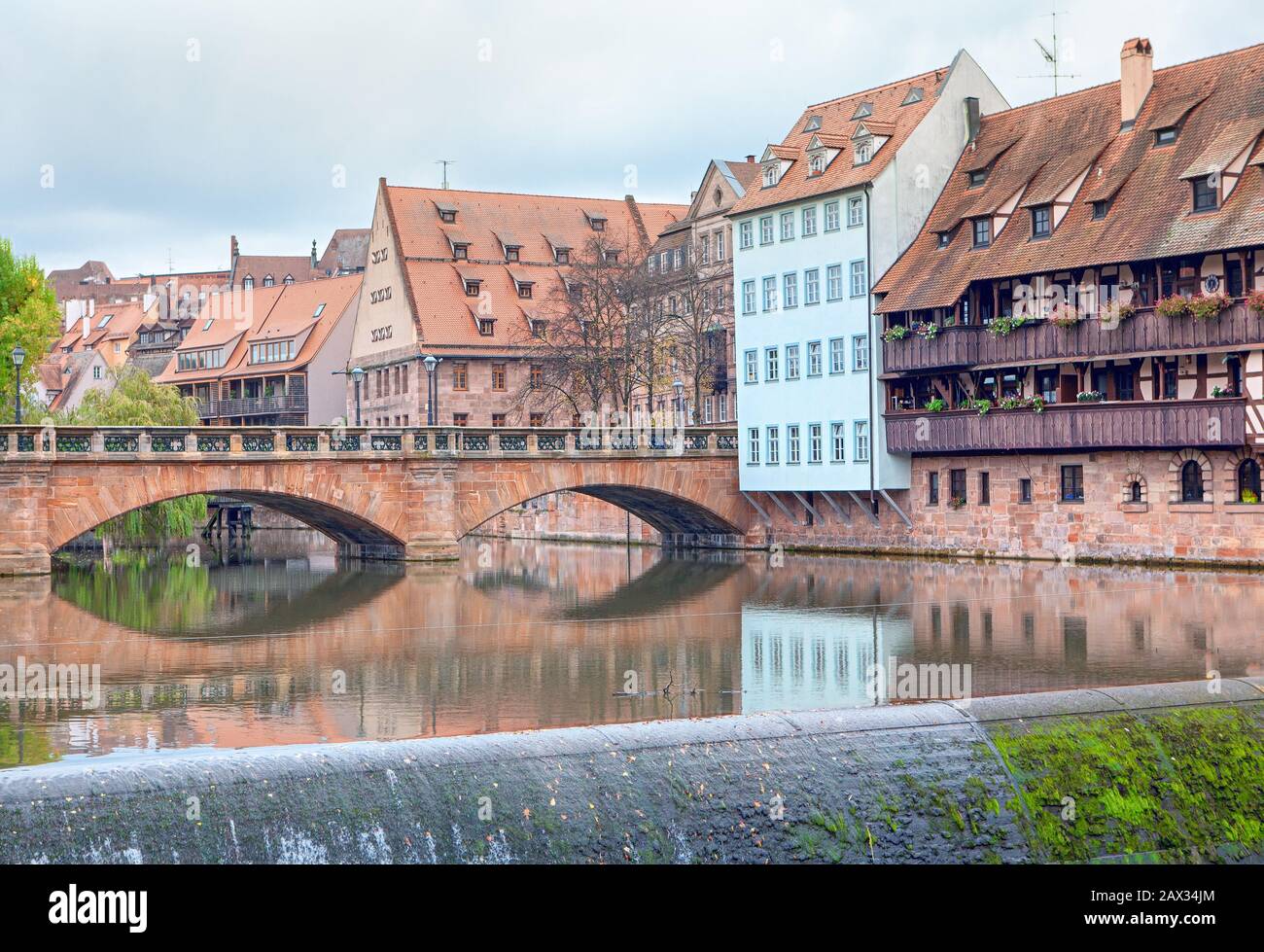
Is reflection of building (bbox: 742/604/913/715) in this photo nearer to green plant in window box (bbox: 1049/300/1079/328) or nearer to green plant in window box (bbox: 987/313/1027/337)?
green plant in window box (bbox: 1049/300/1079/328)

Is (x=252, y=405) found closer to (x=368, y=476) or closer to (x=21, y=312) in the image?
(x=21, y=312)

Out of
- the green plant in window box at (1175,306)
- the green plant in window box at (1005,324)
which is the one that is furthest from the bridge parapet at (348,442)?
the green plant in window box at (1175,306)

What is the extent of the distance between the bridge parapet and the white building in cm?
297

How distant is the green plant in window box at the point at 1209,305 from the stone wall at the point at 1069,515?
3.45m

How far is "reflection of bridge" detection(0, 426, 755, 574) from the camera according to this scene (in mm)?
47969

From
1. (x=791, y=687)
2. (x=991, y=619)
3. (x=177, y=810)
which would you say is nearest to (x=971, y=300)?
(x=991, y=619)

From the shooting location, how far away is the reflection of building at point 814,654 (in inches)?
930

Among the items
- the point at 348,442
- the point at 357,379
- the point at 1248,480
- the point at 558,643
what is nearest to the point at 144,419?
the point at 357,379

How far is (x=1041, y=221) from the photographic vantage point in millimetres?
47594

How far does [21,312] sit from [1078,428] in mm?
38547

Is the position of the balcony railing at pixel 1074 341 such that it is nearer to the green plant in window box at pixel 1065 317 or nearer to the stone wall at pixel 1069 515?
the green plant in window box at pixel 1065 317

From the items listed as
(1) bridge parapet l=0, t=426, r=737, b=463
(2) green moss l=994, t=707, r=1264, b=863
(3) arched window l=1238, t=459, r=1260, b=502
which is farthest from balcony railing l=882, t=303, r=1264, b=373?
(2) green moss l=994, t=707, r=1264, b=863

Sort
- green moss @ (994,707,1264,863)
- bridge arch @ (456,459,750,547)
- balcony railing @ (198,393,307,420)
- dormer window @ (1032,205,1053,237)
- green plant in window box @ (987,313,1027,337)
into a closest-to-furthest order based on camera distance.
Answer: green moss @ (994,707,1264,863) → green plant in window box @ (987,313,1027,337) → dormer window @ (1032,205,1053,237) → bridge arch @ (456,459,750,547) → balcony railing @ (198,393,307,420)
